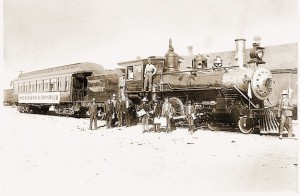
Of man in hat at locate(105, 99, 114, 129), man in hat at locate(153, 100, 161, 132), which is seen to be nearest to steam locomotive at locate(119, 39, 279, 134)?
man in hat at locate(153, 100, 161, 132)

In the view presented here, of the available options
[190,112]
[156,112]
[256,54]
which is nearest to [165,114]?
[156,112]

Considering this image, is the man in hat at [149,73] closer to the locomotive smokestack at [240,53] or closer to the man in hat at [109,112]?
the man in hat at [109,112]

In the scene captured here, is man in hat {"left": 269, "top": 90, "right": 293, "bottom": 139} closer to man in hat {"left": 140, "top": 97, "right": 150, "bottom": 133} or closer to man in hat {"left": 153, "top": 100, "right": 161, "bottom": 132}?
man in hat {"left": 153, "top": 100, "right": 161, "bottom": 132}

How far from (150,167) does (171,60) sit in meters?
7.89

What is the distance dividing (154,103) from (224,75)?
296cm

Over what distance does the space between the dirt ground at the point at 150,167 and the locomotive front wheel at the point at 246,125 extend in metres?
1.19

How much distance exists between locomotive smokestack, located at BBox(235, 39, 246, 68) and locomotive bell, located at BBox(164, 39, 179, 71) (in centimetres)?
266

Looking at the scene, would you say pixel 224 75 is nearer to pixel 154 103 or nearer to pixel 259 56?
pixel 259 56

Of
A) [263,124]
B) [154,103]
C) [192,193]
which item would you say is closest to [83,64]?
[154,103]

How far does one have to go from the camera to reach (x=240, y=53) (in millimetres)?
11836

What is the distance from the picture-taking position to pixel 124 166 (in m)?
6.38

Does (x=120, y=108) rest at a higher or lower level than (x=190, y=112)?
higher

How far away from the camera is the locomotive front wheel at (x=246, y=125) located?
10.7 m

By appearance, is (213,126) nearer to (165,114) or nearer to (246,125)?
(246,125)
